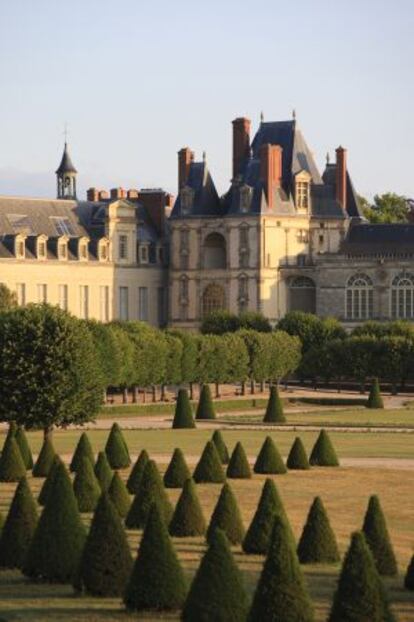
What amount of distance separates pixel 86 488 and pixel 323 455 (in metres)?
10.8

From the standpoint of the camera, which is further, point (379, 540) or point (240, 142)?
point (240, 142)

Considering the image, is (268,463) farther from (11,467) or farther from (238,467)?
(11,467)

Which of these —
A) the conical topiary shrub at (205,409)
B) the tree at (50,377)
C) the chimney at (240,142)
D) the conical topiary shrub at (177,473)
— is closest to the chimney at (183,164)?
the chimney at (240,142)

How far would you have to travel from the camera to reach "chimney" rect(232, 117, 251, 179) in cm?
10594

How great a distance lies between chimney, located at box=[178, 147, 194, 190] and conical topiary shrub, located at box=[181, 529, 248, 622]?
86.9m

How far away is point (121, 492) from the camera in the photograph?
1192 inches

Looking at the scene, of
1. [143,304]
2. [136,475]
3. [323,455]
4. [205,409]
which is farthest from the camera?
[143,304]

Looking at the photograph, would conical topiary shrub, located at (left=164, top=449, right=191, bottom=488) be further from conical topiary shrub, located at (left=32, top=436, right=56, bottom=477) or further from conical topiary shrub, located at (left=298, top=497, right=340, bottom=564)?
conical topiary shrub, located at (left=298, top=497, right=340, bottom=564)

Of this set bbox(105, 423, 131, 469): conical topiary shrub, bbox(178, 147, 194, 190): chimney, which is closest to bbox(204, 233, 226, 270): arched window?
bbox(178, 147, 194, 190): chimney

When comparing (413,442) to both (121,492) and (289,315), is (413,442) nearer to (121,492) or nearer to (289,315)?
(121,492)

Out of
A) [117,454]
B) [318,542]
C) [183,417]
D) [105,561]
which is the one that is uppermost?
[105,561]

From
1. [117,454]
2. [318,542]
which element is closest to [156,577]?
[318,542]

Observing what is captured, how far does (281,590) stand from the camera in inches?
766

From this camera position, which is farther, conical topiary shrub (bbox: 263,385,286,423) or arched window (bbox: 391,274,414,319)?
arched window (bbox: 391,274,414,319)
